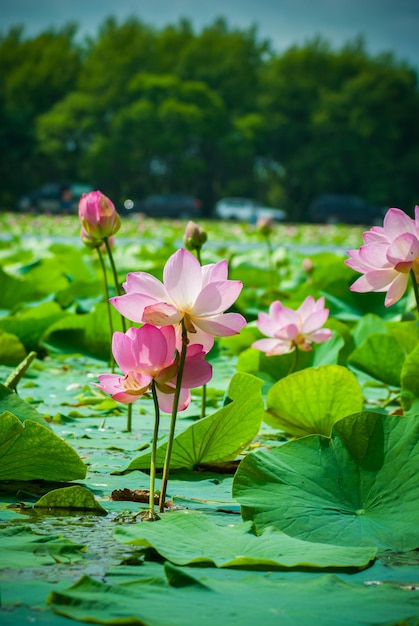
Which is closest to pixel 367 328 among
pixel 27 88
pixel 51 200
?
pixel 51 200

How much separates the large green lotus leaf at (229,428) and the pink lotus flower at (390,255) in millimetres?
168

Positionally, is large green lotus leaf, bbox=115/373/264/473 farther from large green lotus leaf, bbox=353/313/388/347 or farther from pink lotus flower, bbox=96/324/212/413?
large green lotus leaf, bbox=353/313/388/347

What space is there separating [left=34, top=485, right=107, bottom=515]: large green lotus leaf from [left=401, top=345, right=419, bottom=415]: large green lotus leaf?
504 millimetres

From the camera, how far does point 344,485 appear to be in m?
0.84

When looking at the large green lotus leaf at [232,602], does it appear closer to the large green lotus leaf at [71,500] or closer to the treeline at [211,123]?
the large green lotus leaf at [71,500]

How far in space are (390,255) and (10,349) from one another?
98cm

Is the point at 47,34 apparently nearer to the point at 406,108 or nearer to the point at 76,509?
the point at 406,108

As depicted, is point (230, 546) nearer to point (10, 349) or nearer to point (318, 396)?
point (318, 396)

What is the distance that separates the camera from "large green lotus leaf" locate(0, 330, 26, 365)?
1674mm

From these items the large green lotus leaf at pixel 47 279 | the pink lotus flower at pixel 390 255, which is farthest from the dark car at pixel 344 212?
the pink lotus flower at pixel 390 255

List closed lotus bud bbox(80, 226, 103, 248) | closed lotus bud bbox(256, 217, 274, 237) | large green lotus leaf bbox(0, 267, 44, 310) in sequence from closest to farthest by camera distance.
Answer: closed lotus bud bbox(80, 226, 103, 248) < large green lotus leaf bbox(0, 267, 44, 310) < closed lotus bud bbox(256, 217, 274, 237)

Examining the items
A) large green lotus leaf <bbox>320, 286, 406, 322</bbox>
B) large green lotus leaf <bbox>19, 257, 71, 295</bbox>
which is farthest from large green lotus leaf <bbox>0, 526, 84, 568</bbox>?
large green lotus leaf <bbox>19, 257, 71, 295</bbox>

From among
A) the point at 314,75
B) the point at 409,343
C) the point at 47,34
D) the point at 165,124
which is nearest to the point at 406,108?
the point at 314,75

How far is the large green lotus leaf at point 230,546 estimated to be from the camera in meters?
0.67
